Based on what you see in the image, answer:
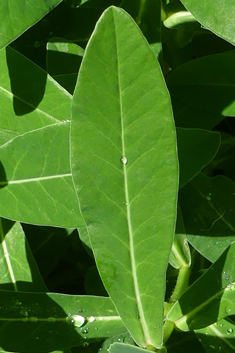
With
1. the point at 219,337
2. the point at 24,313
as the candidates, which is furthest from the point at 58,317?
the point at 219,337

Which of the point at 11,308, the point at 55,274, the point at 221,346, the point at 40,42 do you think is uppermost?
the point at 40,42

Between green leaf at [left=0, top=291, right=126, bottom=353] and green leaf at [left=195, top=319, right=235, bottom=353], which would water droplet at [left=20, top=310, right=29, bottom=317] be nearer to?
green leaf at [left=0, top=291, right=126, bottom=353]

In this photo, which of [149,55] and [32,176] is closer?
[149,55]

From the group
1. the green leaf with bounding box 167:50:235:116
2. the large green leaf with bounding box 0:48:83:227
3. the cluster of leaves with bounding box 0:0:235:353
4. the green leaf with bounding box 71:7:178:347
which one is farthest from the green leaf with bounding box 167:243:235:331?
the green leaf with bounding box 167:50:235:116

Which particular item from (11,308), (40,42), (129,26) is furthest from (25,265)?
(129,26)

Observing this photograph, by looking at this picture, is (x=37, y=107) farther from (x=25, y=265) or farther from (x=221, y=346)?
(x=221, y=346)
